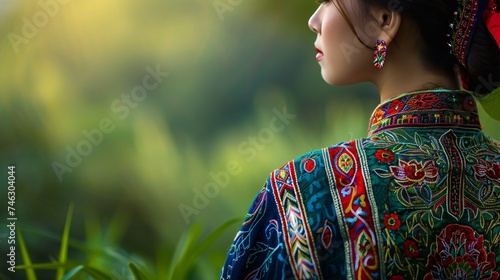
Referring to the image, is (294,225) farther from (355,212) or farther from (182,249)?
(182,249)

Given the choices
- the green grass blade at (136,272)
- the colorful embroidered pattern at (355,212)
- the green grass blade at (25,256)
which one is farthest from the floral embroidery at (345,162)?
the green grass blade at (25,256)

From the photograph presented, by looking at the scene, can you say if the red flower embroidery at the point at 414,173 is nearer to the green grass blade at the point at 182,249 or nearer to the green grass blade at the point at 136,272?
the green grass blade at the point at 136,272

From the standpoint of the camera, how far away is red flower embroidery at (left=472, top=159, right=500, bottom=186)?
0.90 m

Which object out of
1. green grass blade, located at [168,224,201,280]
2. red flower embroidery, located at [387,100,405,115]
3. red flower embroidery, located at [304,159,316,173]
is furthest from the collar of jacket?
green grass blade, located at [168,224,201,280]

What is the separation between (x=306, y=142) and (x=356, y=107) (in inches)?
7.2

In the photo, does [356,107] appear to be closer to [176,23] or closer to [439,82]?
[176,23]

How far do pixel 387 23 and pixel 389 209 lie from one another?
261 mm

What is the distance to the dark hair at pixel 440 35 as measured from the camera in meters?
0.95

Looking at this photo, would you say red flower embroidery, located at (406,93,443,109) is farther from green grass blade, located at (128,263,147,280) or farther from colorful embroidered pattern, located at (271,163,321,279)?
green grass blade, located at (128,263,147,280)

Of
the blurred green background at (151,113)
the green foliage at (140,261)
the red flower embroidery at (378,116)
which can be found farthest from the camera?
the blurred green background at (151,113)

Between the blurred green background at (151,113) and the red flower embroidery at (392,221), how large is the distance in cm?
120

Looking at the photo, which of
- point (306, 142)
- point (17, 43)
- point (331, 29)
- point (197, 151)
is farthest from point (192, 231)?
point (331, 29)

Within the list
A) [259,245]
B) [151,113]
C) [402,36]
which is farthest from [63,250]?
[402,36]

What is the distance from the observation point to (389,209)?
2.79 ft
